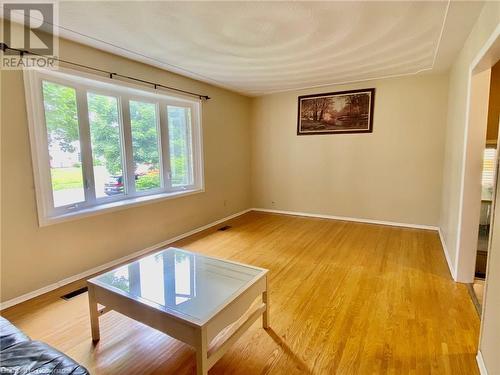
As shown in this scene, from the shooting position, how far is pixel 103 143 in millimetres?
3029

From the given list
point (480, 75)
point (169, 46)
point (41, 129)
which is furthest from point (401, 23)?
point (41, 129)

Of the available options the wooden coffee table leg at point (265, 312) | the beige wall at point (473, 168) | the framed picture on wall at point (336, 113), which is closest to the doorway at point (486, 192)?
the beige wall at point (473, 168)

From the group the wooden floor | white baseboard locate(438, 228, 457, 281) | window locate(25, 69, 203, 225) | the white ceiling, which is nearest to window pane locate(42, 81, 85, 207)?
window locate(25, 69, 203, 225)

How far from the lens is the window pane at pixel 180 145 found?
394cm

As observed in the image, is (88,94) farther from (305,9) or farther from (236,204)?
(236,204)

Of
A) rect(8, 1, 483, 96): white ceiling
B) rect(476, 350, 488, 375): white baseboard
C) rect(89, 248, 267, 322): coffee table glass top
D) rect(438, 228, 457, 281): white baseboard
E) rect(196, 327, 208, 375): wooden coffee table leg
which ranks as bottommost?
rect(476, 350, 488, 375): white baseboard

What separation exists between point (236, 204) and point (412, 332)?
3.72 metres

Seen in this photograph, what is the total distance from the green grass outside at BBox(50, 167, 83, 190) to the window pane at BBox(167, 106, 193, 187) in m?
1.31

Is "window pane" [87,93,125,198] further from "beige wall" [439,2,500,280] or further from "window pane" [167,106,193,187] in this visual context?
"beige wall" [439,2,500,280]

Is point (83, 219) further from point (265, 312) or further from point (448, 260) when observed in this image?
point (448, 260)

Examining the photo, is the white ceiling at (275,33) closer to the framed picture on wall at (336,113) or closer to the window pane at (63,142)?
the window pane at (63,142)

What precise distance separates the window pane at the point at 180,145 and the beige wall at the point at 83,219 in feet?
0.92

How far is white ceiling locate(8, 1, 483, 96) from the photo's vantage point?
6.66 ft

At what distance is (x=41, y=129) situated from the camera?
241 centimetres
